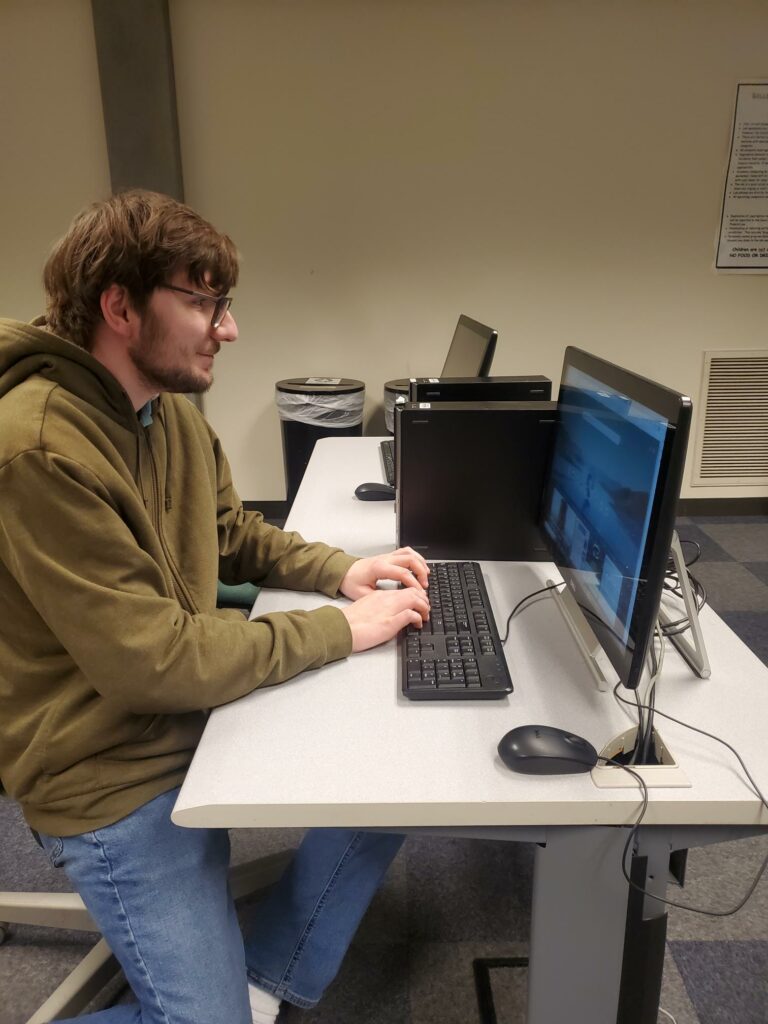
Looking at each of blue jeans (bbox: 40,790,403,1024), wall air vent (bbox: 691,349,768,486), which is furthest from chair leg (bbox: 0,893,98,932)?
wall air vent (bbox: 691,349,768,486)

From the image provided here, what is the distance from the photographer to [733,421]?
344cm

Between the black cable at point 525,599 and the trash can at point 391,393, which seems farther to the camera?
the trash can at point 391,393

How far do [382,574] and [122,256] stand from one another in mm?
600

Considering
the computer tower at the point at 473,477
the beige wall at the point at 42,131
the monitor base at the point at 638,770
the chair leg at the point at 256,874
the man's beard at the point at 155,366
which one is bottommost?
the chair leg at the point at 256,874

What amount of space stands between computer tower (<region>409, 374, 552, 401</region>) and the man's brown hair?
0.67 meters

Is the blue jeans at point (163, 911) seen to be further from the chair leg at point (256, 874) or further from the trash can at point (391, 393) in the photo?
the trash can at point (391, 393)

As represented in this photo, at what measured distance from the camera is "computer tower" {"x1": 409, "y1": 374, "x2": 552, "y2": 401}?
1592 millimetres

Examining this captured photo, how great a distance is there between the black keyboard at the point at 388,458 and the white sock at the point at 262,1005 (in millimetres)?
1046

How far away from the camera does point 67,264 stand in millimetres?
957

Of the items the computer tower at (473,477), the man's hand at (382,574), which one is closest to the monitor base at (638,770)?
the man's hand at (382,574)

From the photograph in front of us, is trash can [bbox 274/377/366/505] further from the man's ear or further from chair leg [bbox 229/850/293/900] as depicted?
the man's ear

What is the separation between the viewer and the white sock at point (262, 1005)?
114cm

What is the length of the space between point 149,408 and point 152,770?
50 centimetres

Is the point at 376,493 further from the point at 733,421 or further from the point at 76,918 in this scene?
the point at 733,421
